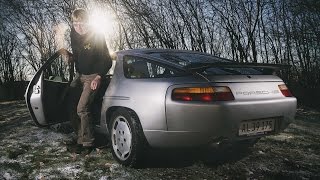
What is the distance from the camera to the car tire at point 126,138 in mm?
3363

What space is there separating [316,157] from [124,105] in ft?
8.27

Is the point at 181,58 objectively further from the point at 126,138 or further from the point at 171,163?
the point at 171,163

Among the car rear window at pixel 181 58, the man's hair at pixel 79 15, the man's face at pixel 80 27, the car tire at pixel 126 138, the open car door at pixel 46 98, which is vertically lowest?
the car tire at pixel 126 138

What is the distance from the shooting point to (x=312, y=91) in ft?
35.3

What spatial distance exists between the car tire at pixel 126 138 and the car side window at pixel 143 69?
1.49 ft

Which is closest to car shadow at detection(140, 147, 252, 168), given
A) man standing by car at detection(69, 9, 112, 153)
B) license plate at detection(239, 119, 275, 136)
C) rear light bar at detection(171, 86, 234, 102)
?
license plate at detection(239, 119, 275, 136)

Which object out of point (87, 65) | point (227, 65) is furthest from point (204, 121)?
point (87, 65)

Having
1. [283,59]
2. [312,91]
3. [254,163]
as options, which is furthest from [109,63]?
[283,59]

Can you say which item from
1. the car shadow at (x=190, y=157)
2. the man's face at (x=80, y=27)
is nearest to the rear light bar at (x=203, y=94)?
the car shadow at (x=190, y=157)

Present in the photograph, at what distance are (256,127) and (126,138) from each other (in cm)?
140

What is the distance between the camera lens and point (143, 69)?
372 centimetres

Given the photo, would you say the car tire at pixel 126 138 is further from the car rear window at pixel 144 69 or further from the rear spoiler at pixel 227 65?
the rear spoiler at pixel 227 65

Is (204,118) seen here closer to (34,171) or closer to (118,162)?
(118,162)

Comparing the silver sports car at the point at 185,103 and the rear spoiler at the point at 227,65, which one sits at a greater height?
the rear spoiler at the point at 227,65
